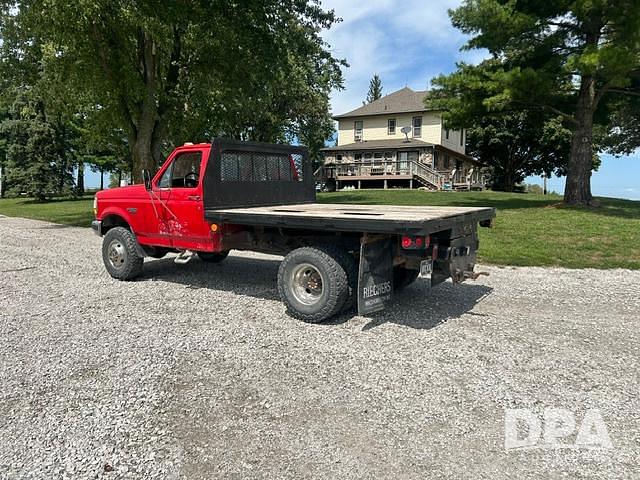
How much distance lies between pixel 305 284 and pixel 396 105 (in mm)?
38707

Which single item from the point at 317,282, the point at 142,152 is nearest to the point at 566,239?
the point at 317,282

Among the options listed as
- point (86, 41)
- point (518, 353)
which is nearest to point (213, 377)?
point (518, 353)

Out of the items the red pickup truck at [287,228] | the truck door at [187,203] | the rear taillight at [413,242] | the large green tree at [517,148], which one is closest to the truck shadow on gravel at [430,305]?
the red pickup truck at [287,228]

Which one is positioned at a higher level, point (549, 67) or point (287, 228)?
point (549, 67)

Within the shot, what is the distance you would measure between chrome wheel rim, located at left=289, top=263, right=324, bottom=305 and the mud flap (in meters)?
0.70

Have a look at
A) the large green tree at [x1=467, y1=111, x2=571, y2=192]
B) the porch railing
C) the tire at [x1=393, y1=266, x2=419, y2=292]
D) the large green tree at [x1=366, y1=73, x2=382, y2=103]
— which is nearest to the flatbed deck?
the tire at [x1=393, y1=266, x2=419, y2=292]

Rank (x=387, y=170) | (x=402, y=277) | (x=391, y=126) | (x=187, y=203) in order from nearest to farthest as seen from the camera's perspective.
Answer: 1. (x=402, y=277)
2. (x=187, y=203)
3. (x=387, y=170)
4. (x=391, y=126)

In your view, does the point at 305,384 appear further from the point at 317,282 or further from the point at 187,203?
the point at 187,203

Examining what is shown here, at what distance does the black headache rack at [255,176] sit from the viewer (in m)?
6.75

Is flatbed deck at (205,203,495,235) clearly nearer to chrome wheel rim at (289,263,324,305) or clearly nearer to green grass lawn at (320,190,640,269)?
chrome wheel rim at (289,263,324,305)

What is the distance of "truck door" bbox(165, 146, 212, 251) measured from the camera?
6.72 meters

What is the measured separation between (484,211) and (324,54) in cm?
1922

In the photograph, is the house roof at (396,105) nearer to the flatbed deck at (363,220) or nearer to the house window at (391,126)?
the house window at (391,126)

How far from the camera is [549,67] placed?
1633cm
